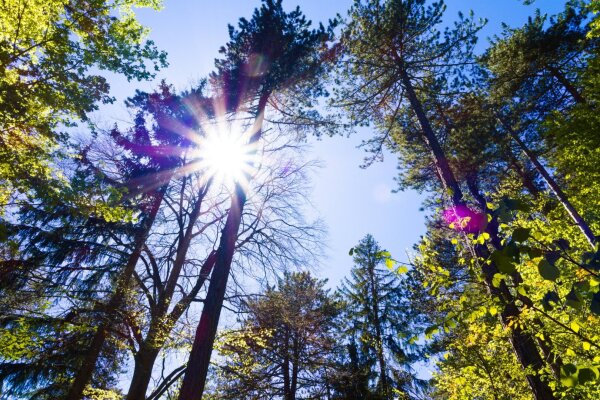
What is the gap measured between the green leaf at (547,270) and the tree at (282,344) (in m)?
7.94

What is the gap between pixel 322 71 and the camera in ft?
32.1

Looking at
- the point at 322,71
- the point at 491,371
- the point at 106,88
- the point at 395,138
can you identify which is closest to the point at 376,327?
the point at 491,371

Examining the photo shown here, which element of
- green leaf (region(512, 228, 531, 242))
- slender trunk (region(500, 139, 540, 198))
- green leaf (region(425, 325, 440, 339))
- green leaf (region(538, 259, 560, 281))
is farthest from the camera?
slender trunk (region(500, 139, 540, 198))

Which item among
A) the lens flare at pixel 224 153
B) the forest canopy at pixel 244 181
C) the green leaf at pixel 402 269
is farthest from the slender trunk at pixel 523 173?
the green leaf at pixel 402 269

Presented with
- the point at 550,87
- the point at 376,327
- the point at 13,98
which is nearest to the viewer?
the point at 13,98

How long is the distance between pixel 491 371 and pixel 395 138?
26.2 ft

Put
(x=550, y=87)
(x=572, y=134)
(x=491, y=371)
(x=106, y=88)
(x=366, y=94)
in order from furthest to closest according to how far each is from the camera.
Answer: (x=550, y=87) → (x=366, y=94) → (x=491, y=371) → (x=572, y=134) → (x=106, y=88)

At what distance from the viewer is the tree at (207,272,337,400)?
882 centimetres

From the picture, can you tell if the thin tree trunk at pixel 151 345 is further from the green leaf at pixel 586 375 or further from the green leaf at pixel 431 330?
the green leaf at pixel 586 375

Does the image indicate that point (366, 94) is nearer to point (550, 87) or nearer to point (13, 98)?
point (550, 87)

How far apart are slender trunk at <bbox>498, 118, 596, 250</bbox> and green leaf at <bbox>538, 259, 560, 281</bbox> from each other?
704 cm

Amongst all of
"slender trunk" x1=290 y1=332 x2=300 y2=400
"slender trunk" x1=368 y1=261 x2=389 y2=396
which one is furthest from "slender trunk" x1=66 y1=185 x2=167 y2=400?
"slender trunk" x1=368 y1=261 x2=389 y2=396

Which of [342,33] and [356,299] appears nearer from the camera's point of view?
[342,33]

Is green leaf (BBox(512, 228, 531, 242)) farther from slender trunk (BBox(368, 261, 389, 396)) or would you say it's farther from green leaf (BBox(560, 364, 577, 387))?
slender trunk (BBox(368, 261, 389, 396))
